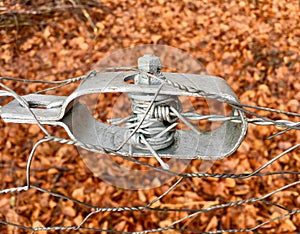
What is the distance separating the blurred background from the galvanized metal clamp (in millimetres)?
641

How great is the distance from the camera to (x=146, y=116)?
0.62 meters

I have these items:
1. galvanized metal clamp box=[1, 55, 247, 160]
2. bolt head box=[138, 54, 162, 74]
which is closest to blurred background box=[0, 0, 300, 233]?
galvanized metal clamp box=[1, 55, 247, 160]

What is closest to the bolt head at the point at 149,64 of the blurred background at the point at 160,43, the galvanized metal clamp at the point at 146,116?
the galvanized metal clamp at the point at 146,116

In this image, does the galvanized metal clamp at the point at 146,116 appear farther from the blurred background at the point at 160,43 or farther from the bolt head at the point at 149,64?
the blurred background at the point at 160,43

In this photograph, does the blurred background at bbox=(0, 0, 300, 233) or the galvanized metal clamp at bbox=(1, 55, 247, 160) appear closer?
the galvanized metal clamp at bbox=(1, 55, 247, 160)

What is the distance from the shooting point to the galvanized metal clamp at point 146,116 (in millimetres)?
564

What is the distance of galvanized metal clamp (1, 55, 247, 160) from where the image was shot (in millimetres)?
564

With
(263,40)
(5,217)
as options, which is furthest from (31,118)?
(263,40)

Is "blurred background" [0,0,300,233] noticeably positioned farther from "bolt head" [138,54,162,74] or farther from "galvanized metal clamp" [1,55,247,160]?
"bolt head" [138,54,162,74]

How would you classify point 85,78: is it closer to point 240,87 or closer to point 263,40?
point 240,87

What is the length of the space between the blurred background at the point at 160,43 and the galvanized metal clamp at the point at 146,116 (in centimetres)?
64

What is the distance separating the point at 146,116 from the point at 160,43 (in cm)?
162

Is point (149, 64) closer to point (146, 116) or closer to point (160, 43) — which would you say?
point (146, 116)

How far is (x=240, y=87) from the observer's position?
6.01 feet
